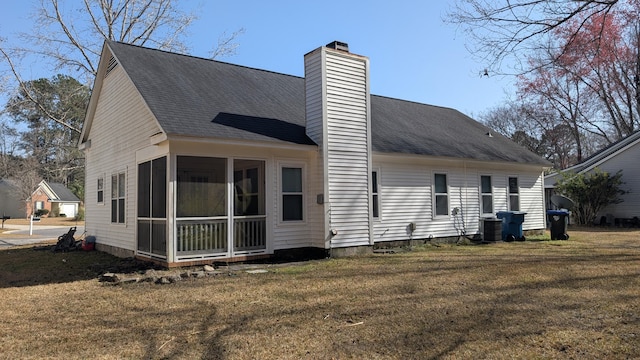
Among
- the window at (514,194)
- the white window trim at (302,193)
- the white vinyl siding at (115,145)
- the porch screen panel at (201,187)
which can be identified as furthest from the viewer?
the window at (514,194)

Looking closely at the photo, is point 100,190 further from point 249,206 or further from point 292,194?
point 292,194

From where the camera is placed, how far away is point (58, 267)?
1059 cm

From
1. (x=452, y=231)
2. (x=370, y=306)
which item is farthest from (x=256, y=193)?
(x=452, y=231)

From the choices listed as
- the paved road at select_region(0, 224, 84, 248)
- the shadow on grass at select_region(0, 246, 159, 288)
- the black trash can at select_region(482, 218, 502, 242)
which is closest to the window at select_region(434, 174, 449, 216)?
the black trash can at select_region(482, 218, 502, 242)

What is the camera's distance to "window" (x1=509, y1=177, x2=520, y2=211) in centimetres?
1645

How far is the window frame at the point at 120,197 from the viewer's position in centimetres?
1172

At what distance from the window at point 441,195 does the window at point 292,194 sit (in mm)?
5108

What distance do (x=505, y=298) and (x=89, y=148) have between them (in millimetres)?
13736

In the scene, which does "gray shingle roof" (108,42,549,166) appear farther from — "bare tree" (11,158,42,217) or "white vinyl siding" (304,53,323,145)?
"bare tree" (11,158,42,217)

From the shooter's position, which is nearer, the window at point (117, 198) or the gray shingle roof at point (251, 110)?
the gray shingle roof at point (251, 110)

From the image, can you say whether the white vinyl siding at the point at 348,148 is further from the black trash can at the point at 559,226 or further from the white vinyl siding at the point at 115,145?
the black trash can at the point at 559,226

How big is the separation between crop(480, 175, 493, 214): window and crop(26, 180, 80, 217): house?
4936cm

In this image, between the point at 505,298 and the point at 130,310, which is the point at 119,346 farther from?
the point at 505,298

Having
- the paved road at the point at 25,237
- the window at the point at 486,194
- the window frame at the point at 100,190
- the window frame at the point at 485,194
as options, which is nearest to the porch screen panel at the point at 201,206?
the window frame at the point at 100,190
